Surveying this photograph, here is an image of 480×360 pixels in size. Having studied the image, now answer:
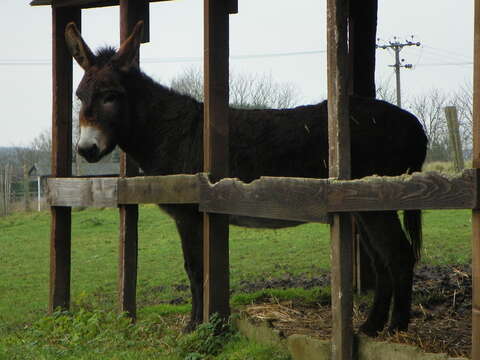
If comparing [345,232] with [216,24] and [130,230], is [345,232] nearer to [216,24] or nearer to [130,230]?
[216,24]

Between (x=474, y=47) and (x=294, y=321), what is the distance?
3525 millimetres

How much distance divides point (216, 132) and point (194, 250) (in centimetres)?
126

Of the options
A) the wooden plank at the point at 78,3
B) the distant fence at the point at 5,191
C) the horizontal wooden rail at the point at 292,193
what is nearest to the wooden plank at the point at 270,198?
the horizontal wooden rail at the point at 292,193

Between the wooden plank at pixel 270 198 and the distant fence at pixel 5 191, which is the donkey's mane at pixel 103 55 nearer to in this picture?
the wooden plank at pixel 270 198

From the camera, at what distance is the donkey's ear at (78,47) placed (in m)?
6.46

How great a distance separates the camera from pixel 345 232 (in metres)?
4.09

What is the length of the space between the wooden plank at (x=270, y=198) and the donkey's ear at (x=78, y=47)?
78.3 inches

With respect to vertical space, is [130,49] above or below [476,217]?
above

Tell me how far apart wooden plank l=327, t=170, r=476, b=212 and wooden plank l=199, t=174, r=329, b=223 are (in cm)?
13

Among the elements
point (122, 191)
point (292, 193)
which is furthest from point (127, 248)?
point (292, 193)

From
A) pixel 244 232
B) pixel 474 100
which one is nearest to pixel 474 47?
pixel 474 100

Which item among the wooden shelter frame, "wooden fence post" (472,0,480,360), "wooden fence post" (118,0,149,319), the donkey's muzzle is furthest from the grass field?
"wooden fence post" (472,0,480,360)

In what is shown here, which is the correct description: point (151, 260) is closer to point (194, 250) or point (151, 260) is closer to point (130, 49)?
point (194, 250)

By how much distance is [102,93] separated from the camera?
6289mm
